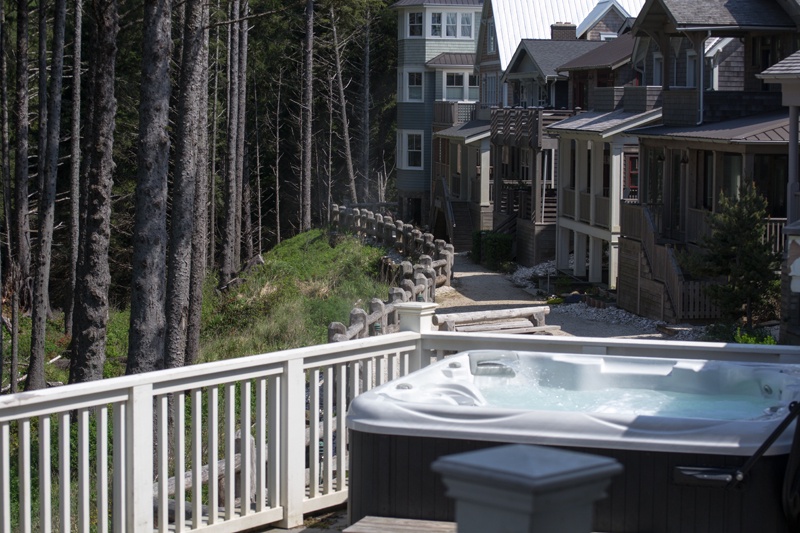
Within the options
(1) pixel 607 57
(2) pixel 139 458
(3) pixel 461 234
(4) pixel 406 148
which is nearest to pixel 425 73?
(4) pixel 406 148

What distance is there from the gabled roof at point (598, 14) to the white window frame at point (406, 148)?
1102 centimetres

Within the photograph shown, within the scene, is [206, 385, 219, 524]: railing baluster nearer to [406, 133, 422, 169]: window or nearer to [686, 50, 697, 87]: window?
[686, 50, 697, 87]: window

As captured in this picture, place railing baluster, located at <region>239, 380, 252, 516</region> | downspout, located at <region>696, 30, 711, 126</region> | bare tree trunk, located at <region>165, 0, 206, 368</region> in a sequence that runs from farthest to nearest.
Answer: downspout, located at <region>696, 30, 711, 126</region>
bare tree trunk, located at <region>165, 0, 206, 368</region>
railing baluster, located at <region>239, 380, 252, 516</region>

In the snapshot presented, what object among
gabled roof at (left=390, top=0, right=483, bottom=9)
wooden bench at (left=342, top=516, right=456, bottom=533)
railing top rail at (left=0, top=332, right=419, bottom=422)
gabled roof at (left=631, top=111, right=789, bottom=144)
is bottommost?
wooden bench at (left=342, top=516, right=456, bottom=533)

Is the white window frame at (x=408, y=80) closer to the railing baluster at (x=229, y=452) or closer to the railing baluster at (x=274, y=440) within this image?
the railing baluster at (x=274, y=440)

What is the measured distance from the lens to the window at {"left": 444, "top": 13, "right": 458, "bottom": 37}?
165 ft

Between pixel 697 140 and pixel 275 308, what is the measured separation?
31.4ft

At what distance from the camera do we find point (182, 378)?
5.78 meters

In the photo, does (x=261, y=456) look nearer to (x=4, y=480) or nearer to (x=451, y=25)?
(x=4, y=480)

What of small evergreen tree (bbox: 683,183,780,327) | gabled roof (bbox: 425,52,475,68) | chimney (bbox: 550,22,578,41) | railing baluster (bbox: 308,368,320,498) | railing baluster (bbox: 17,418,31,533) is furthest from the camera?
gabled roof (bbox: 425,52,475,68)

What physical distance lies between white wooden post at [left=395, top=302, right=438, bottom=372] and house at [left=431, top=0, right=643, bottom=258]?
82.4 feet

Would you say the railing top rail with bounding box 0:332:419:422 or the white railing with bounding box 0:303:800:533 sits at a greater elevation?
the railing top rail with bounding box 0:332:419:422

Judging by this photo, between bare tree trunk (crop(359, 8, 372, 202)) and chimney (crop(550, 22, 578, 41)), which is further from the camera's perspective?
bare tree trunk (crop(359, 8, 372, 202))

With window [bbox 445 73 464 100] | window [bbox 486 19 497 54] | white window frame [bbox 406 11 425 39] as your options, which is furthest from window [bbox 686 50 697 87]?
white window frame [bbox 406 11 425 39]
